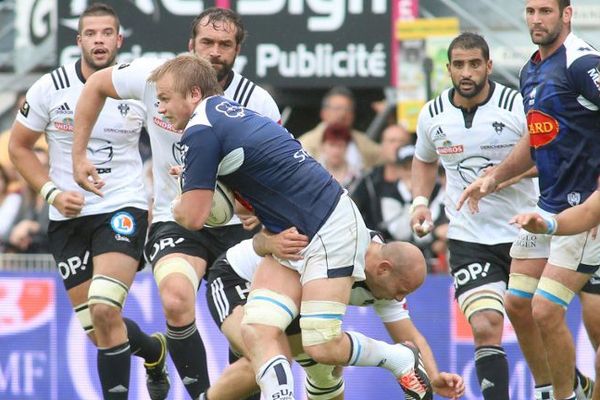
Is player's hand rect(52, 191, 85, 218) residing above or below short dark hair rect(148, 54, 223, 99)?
below

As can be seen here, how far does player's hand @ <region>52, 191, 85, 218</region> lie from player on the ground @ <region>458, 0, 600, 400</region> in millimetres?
2450

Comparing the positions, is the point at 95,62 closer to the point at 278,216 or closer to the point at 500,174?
the point at 278,216

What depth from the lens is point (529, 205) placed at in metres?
9.70

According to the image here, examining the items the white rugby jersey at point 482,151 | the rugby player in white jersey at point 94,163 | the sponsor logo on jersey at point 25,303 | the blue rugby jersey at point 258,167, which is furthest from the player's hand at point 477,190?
the sponsor logo on jersey at point 25,303

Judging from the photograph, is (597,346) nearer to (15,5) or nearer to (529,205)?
(529,205)

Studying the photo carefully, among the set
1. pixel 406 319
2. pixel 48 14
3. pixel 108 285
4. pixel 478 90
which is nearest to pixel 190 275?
pixel 108 285

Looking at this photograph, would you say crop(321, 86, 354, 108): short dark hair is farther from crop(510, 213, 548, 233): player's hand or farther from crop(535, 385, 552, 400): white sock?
crop(510, 213, 548, 233): player's hand

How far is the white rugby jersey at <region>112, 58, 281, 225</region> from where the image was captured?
8.93 metres

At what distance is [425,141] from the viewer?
32.3 ft

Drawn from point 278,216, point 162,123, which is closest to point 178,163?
point 162,123

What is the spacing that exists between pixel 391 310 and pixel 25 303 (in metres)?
4.65

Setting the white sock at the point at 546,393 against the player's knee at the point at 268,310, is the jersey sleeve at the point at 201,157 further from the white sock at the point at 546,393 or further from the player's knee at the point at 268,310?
the white sock at the point at 546,393

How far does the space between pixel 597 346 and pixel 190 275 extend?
8.38ft

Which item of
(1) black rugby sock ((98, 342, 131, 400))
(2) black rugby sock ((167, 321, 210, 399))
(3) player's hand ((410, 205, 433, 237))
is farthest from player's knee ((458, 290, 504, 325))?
(1) black rugby sock ((98, 342, 131, 400))
